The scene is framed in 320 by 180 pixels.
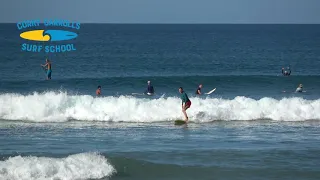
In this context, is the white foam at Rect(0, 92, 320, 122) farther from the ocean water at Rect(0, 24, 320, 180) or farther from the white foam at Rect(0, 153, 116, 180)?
the white foam at Rect(0, 153, 116, 180)

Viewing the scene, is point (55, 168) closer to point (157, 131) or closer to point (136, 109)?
point (157, 131)

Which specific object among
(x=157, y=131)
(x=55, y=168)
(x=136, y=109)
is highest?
(x=136, y=109)

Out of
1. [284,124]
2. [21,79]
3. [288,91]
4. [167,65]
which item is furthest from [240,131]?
[167,65]

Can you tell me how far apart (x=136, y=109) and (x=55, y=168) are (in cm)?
1061

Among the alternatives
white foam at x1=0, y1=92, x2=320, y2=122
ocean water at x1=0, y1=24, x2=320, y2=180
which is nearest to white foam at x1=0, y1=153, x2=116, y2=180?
ocean water at x1=0, y1=24, x2=320, y2=180

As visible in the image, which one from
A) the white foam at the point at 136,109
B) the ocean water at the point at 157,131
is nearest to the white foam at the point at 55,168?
the ocean water at the point at 157,131

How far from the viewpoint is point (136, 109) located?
1029 inches

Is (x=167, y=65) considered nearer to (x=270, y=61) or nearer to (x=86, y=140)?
(x=270, y=61)

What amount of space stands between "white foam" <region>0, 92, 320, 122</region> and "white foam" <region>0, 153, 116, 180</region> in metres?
8.54

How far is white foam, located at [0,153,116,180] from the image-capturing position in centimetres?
1549

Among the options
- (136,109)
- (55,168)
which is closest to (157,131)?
(136,109)

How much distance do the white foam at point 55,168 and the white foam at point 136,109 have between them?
336 inches

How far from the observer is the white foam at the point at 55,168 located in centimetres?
1549

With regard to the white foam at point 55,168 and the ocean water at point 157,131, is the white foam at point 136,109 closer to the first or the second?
the ocean water at point 157,131
